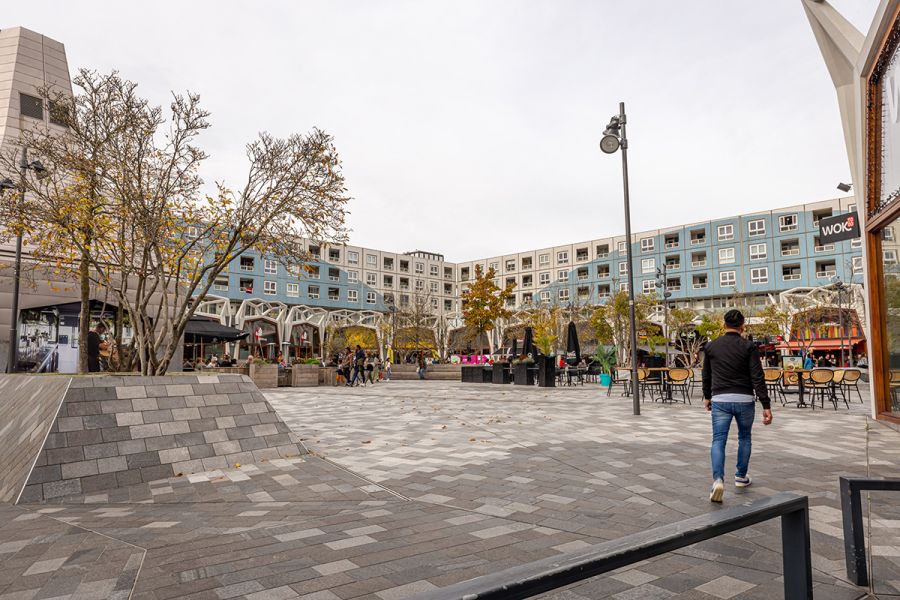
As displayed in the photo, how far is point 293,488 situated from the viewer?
583 centimetres

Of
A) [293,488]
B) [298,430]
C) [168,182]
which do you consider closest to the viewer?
[293,488]

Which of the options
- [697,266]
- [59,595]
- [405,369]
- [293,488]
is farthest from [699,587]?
[697,266]

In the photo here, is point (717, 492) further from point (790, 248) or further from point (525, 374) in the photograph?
point (790, 248)

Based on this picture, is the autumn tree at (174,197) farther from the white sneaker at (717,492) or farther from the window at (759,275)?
the window at (759,275)

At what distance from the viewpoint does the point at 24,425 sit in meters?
6.73

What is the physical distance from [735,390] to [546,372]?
726 inches

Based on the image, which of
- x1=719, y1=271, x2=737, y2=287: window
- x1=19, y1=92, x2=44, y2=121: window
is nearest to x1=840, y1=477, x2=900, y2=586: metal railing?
x1=19, y1=92, x2=44, y2=121: window

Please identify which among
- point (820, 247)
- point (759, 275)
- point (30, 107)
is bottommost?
point (759, 275)

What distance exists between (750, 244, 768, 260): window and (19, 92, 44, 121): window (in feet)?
186

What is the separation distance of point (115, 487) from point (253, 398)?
2323 mm

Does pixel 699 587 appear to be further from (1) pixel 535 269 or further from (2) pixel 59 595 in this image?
(1) pixel 535 269

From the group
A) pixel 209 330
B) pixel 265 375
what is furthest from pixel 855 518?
pixel 209 330

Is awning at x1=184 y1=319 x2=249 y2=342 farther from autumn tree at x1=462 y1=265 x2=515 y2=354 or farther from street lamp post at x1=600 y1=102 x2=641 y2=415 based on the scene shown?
street lamp post at x1=600 y1=102 x2=641 y2=415

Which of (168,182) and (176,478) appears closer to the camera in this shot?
(176,478)
